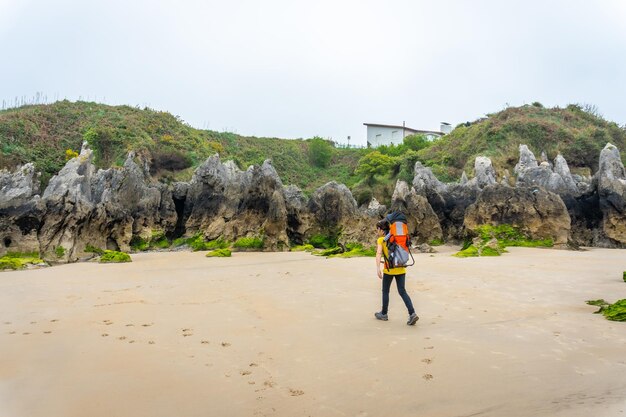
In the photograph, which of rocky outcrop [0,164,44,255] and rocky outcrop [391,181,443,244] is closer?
rocky outcrop [0,164,44,255]

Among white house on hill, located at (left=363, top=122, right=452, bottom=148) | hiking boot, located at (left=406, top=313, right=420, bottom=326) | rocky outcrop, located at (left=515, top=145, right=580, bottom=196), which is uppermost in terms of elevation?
white house on hill, located at (left=363, top=122, right=452, bottom=148)

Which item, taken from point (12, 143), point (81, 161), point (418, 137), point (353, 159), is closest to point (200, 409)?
point (81, 161)

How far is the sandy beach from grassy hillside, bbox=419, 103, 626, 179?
3164cm

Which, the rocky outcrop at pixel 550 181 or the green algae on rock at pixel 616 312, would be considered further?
the rocky outcrop at pixel 550 181

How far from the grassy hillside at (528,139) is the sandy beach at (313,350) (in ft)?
104

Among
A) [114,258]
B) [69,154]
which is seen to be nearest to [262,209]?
[114,258]

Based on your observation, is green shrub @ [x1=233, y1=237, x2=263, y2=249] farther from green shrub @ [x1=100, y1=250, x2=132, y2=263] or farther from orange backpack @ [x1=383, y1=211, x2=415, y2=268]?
orange backpack @ [x1=383, y1=211, x2=415, y2=268]

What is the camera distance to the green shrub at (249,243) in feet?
60.5

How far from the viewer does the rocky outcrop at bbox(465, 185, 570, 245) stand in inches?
658

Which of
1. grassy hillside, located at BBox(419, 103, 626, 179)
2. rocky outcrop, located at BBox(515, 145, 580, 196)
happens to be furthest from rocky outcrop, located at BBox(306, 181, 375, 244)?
grassy hillside, located at BBox(419, 103, 626, 179)

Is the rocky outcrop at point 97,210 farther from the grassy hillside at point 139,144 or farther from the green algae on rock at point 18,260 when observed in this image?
the grassy hillside at point 139,144

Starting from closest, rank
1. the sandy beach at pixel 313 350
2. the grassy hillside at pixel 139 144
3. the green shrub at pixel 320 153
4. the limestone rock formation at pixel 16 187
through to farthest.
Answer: the sandy beach at pixel 313 350 < the limestone rock formation at pixel 16 187 < the grassy hillside at pixel 139 144 < the green shrub at pixel 320 153

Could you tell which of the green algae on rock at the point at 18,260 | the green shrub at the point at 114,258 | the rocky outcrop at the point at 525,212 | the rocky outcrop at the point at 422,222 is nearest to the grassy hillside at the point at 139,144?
the green algae on rock at the point at 18,260

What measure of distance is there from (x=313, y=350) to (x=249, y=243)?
1395 cm
